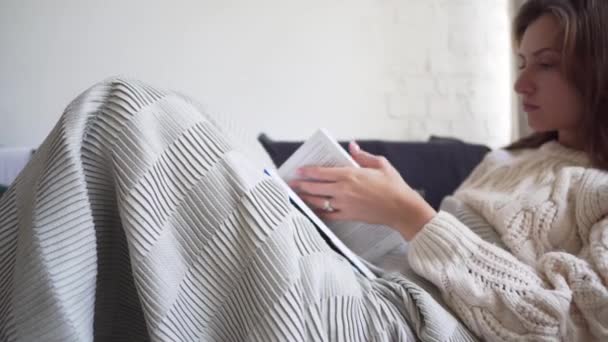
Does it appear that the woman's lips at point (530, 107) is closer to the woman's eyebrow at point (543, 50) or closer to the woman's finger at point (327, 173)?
the woman's eyebrow at point (543, 50)

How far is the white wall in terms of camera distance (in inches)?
38.3

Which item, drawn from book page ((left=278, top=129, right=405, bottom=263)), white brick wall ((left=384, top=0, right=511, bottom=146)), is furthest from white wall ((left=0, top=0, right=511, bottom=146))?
book page ((left=278, top=129, right=405, bottom=263))

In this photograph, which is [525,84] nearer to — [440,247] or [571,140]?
[571,140]

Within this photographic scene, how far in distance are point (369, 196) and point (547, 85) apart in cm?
37

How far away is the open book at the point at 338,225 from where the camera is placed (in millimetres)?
582

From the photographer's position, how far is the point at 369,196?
64 centimetres

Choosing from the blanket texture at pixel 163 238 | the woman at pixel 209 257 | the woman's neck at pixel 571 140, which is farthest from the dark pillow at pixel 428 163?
the blanket texture at pixel 163 238

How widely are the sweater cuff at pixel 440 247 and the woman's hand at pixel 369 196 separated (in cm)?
4

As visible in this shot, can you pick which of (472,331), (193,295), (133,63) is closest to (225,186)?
(193,295)

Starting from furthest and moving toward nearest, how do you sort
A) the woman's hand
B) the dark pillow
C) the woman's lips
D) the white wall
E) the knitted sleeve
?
the dark pillow, the white wall, the woman's lips, the woman's hand, the knitted sleeve

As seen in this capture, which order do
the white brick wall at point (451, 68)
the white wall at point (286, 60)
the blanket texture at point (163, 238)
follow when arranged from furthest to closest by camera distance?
1. the white brick wall at point (451, 68)
2. the white wall at point (286, 60)
3. the blanket texture at point (163, 238)

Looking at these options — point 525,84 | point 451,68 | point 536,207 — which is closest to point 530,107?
point 525,84

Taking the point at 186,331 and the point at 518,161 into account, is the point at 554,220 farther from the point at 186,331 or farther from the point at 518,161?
the point at 186,331

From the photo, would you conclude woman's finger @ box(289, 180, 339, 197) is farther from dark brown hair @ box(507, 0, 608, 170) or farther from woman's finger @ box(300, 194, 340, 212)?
dark brown hair @ box(507, 0, 608, 170)
